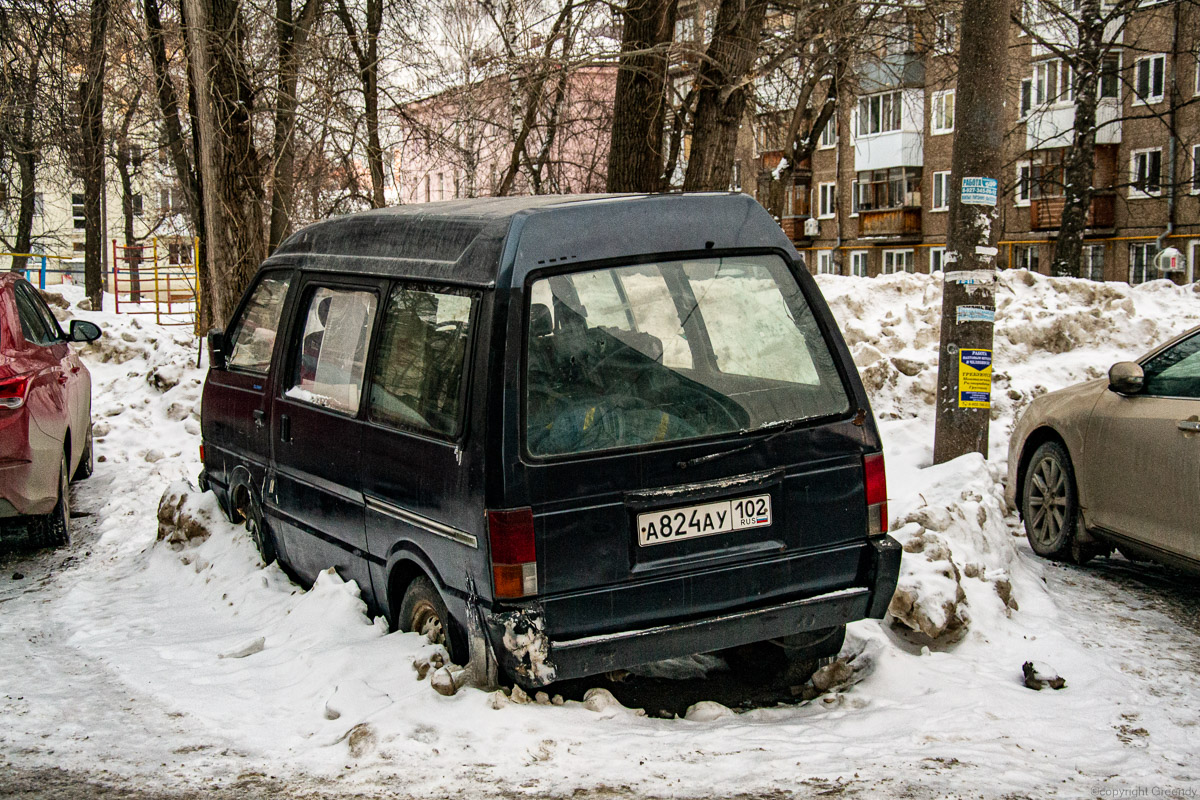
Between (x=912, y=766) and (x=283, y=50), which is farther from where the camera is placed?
(x=283, y=50)

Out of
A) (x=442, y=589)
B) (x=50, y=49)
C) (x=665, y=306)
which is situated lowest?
(x=442, y=589)

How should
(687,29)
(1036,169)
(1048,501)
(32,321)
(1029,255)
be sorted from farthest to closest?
(1029,255), (1036,169), (687,29), (32,321), (1048,501)

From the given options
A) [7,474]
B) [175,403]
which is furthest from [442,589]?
[175,403]

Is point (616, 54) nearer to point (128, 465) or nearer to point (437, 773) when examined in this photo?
point (128, 465)

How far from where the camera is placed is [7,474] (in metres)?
6.82

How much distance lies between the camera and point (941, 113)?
1849 inches

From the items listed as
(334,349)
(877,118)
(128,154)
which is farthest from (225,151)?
(877,118)

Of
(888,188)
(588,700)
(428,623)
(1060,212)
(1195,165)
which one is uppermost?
(888,188)

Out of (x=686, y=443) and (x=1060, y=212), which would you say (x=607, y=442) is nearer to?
(x=686, y=443)

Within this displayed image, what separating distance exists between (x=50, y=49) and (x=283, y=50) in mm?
4194

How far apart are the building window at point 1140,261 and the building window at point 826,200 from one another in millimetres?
16325

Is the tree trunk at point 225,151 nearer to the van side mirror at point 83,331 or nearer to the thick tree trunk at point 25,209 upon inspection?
the van side mirror at point 83,331

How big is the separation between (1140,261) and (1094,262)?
2197mm

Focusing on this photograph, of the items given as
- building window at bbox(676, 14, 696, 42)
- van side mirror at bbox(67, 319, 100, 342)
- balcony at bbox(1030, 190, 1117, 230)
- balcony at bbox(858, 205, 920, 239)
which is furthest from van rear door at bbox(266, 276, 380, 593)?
balcony at bbox(858, 205, 920, 239)
